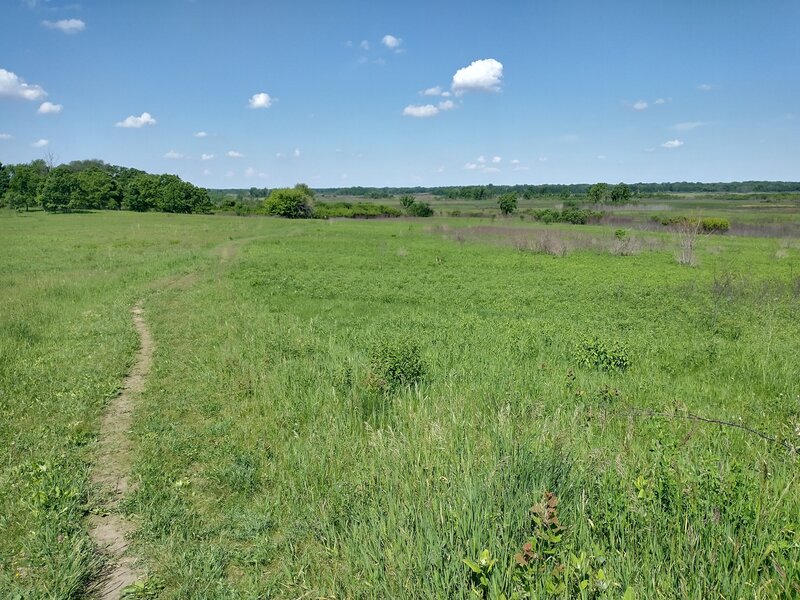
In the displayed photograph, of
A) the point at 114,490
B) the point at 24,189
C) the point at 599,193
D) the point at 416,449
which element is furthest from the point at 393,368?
the point at 599,193

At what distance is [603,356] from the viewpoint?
30.3ft

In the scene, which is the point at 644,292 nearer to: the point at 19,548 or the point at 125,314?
the point at 125,314

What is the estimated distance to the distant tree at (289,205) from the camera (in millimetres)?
94812

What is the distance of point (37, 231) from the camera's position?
48.4m

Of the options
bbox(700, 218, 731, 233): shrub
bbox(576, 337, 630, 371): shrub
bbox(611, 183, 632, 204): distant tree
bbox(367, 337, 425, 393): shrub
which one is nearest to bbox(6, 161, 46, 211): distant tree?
bbox(367, 337, 425, 393): shrub

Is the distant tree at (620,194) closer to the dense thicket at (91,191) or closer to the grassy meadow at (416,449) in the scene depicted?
the dense thicket at (91,191)

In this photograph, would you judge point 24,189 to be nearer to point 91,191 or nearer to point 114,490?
point 91,191

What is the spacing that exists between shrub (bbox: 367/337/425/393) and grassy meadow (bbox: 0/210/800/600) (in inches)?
2.8

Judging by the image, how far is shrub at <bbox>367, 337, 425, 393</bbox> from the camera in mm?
7674

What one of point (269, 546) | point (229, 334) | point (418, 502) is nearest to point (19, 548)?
point (269, 546)

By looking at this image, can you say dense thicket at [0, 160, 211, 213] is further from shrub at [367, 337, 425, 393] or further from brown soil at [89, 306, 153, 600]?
shrub at [367, 337, 425, 393]

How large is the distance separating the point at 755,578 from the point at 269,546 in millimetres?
3696

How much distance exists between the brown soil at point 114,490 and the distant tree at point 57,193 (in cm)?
8537

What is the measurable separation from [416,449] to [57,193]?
3605 inches
